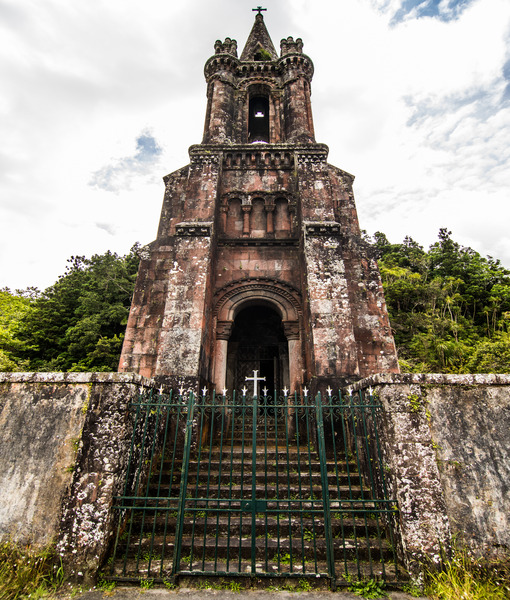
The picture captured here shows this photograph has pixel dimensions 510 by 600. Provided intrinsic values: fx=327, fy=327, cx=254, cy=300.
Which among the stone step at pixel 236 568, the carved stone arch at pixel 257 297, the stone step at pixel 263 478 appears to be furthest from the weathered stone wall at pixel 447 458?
the carved stone arch at pixel 257 297

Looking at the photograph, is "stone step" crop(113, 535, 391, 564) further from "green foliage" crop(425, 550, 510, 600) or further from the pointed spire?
the pointed spire

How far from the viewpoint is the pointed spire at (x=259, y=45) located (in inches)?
662

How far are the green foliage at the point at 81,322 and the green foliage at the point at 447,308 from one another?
52.8 feet

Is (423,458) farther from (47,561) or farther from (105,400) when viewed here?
(47,561)

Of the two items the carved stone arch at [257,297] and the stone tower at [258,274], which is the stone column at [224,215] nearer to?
the stone tower at [258,274]

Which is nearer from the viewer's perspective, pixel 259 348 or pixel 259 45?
pixel 259 348

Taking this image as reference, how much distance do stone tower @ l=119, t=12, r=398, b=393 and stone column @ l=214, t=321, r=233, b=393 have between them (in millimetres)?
30

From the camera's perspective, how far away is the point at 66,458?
161 inches

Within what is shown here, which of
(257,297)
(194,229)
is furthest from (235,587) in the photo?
(194,229)

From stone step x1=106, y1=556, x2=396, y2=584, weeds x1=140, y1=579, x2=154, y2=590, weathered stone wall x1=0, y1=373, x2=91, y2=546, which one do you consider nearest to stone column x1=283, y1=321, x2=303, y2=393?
stone step x1=106, y1=556, x2=396, y2=584

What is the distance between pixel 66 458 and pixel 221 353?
18.8 ft

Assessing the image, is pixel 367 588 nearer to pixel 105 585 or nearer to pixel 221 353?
pixel 105 585

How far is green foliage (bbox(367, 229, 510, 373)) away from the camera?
1830 cm

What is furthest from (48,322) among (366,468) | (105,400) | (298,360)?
(366,468)
